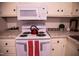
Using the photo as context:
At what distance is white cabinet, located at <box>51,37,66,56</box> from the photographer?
5.41 feet

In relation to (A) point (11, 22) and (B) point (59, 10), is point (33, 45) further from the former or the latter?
(B) point (59, 10)

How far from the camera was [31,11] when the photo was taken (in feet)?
5.47

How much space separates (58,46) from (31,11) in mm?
677

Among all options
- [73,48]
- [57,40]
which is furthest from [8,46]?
[73,48]

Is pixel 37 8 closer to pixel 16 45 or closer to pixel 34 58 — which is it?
pixel 16 45

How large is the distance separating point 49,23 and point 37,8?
1.33 ft

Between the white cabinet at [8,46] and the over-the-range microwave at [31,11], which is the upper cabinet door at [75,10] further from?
the white cabinet at [8,46]


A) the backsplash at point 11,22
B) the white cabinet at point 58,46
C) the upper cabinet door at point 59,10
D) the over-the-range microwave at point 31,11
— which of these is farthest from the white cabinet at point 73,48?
the backsplash at point 11,22

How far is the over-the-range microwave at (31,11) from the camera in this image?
5.35 ft

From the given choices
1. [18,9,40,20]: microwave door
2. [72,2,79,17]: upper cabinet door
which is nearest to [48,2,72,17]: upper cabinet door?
[72,2,79,17]: upper cabinet door

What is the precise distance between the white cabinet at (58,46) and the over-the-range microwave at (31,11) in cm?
41

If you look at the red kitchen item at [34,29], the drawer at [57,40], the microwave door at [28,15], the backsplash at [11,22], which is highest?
the microwave door at [28,15]

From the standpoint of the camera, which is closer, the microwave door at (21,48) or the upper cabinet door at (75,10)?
the microwave door at (21,48)

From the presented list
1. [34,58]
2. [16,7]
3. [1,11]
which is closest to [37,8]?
[16,7]
